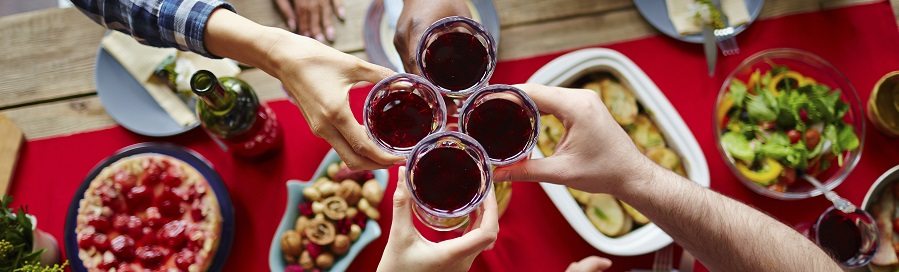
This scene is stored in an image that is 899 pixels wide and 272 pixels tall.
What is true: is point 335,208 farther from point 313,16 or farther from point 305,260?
point 313,16

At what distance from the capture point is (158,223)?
125 centimetres

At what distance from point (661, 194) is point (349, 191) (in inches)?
24.6

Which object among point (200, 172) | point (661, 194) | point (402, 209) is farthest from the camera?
point (200, 172)

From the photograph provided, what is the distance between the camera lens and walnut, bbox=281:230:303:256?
A: 1231 mm

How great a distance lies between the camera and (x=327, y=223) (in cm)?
124

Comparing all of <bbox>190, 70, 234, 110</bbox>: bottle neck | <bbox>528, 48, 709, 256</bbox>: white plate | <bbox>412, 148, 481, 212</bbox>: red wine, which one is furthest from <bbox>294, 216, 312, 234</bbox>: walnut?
<bbox>528, 48, 709, 256</bbox>: white plate

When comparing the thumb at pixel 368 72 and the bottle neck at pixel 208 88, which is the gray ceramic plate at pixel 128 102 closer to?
the bottle neck at pixel 208 88

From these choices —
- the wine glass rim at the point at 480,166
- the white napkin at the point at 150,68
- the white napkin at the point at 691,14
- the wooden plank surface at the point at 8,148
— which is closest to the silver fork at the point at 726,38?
the white napkin at the point at 691,14

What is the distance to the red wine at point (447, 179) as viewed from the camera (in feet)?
3.15

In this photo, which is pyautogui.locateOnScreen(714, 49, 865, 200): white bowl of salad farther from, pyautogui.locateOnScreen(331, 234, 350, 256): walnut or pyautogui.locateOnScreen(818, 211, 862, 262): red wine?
pyautogui.locateOnScreen(331, 234, 350, 256): walnut

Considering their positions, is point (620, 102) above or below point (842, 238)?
above

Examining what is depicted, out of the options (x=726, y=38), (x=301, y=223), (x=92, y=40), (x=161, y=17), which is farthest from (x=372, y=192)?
(x=726, y=38)

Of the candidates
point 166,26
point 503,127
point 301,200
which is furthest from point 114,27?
point 503,127

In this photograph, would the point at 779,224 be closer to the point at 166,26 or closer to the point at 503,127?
the point at 503,127
